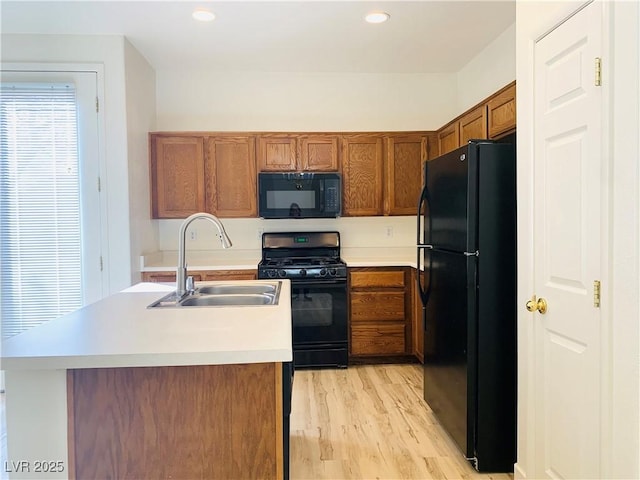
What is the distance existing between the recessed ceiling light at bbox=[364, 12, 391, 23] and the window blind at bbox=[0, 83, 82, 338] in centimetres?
236

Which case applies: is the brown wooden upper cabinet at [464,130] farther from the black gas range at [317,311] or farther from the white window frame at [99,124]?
the white window frame at [99,124]

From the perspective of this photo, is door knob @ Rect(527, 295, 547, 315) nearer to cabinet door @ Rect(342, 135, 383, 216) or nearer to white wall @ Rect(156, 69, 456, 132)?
cabinet door @ Rect(342, 135, 383, 216)

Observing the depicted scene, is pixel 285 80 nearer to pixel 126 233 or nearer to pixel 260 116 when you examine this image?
pixel 260 116

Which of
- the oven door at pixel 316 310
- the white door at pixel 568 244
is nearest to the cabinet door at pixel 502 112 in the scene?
the white door at pixel 568 244

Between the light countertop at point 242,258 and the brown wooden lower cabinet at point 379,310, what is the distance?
3.9 inches

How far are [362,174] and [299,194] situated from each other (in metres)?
0.64

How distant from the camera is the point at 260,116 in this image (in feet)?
12.9

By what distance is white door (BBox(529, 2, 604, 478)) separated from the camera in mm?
1349

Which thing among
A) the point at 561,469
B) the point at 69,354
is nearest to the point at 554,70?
the point at 561,469

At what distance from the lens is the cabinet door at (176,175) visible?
3607 millimetres

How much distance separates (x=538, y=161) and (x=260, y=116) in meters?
2.88

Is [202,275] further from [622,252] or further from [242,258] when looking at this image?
[622,252]

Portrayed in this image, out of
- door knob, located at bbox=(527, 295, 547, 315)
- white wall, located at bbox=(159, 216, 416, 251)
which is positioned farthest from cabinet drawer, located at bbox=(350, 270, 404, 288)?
door knob, located at bbox=(527, 295, 547, 315)

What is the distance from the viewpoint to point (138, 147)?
11.0 feet
